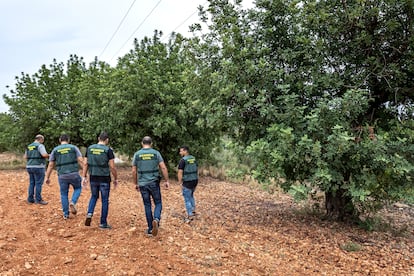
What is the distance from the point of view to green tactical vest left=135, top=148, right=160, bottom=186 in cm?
659

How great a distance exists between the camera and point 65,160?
7324mm

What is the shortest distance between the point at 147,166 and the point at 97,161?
3.35 ft

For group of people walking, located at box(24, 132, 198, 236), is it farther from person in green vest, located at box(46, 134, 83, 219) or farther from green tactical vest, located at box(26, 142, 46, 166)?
green tactical vest, located at box(26, 142, 46, 166)

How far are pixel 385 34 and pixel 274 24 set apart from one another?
252cm

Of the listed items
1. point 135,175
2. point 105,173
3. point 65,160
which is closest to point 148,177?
point 135,175

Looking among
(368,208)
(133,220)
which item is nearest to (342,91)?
(368,208)

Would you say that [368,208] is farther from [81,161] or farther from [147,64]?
[147,64]

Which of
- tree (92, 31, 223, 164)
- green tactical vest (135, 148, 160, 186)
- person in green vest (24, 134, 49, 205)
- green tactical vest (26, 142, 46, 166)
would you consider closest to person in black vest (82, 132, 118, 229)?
green tactical vest (135, 148, 160, 186)

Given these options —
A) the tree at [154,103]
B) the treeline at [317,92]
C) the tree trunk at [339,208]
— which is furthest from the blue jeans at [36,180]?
the tree trunk at [339,208]

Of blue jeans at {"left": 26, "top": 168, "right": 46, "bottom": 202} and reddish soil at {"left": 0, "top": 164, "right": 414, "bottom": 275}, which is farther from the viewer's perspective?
blue jeans at {"left": 26, "top": 168, "right": 46, "bottom": 202}

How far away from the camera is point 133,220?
25.5ft

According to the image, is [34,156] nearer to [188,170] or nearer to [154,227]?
[188,170]

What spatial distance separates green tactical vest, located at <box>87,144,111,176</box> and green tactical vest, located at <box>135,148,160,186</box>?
67 centimetres

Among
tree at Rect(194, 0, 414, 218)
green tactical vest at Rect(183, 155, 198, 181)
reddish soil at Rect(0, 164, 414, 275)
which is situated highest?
tree at Rect(194, 0, 414, 218)
